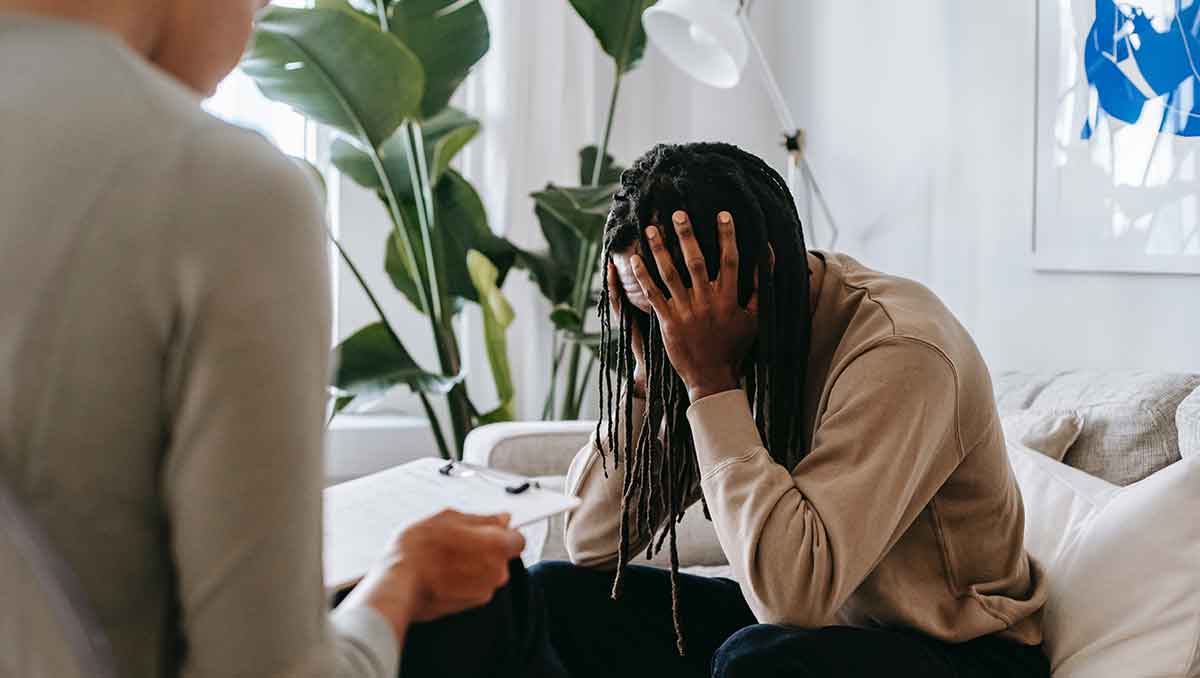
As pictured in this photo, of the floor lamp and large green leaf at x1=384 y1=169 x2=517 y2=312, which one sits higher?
the floor lamp

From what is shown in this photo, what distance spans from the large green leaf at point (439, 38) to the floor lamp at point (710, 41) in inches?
13.7

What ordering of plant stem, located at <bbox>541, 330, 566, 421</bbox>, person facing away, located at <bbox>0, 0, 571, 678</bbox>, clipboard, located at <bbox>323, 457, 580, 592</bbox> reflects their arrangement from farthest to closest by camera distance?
plant stem, located at <bbox>541, 330, 566, 421</bbox>, clipboard, located at <bbox>323, 457, 580, 592</bbox>, person facing away, located at <bbox>0, 0, 571, 678</bbox>

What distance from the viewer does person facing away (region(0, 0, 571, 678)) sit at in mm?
456

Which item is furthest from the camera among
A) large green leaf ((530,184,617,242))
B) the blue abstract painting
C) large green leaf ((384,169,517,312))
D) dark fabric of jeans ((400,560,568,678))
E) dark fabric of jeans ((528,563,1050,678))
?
large green leaf ((384,169,517,312))

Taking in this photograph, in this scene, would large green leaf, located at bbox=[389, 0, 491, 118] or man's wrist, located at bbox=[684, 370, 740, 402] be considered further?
large green leaf, located at bbox=[389, 0, 491, 118]

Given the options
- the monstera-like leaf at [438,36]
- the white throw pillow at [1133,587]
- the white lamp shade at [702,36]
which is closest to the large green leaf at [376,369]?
the monstera-like leaf at [438,36]

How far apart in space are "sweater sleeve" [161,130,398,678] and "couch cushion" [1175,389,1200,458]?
1.19m

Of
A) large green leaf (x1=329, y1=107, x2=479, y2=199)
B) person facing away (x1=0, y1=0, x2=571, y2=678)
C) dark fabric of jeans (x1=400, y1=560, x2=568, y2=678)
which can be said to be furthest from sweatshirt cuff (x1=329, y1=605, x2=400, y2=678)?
large green leaf (x1=329, y1=107, x2=479, y2=199)

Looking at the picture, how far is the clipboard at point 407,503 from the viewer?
3.48ft

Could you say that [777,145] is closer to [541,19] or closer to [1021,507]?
[541,19]

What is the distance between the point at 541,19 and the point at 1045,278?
1457mm

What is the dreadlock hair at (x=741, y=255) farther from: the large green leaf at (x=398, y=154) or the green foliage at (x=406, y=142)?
the large green leaf at (x=398, y=154)

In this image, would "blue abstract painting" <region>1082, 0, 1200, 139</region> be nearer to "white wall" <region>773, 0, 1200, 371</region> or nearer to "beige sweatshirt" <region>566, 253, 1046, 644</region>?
"white wall" <region>773, 0, 1200, 371</region>

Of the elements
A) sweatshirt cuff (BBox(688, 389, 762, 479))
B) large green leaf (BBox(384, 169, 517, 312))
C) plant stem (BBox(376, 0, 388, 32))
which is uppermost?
plant stem (BBox(376, 0, 388, 32))
